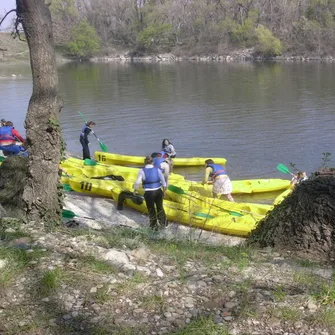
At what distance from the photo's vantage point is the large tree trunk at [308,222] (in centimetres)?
527

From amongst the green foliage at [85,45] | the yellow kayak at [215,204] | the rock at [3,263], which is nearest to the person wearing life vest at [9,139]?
the yellow kayak at [215,204]

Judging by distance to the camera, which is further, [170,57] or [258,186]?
[170,57]

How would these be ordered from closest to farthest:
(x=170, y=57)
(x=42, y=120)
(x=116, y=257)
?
(x=116, y=257), (x=42, y=120), (x=170, y=57)

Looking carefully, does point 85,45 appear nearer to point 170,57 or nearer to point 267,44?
point 170,57

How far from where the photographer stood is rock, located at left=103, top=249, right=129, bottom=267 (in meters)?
4.50

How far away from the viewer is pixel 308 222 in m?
5.38

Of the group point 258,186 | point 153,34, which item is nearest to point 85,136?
point 258,186

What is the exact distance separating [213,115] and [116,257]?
21901 mm

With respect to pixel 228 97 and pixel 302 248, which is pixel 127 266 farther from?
Result: pixel 228 97

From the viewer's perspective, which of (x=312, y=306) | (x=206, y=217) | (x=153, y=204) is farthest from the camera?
(x=153, y=204)

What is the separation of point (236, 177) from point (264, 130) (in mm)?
7134

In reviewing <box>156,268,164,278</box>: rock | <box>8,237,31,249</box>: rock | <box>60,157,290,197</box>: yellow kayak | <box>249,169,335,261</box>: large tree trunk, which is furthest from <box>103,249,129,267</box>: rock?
<box>60,157,290,197</box>: yellow kayak

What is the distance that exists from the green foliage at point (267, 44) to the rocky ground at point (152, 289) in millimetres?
64316

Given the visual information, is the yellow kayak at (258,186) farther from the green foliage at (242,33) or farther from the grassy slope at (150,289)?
the green foliage at (242,33)
